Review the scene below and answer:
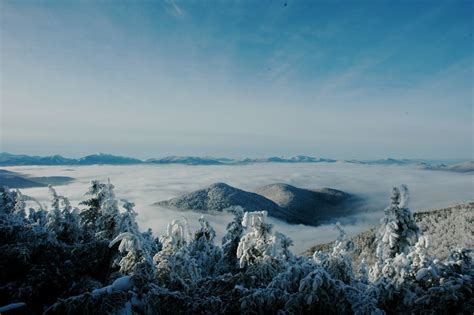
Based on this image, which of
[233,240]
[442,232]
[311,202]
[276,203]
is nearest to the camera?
[233,240]

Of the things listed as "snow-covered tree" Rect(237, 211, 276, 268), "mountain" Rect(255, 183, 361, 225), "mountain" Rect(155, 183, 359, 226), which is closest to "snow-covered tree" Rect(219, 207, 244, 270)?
"snow-covered tree" Rect(237, 211, 276, 268)

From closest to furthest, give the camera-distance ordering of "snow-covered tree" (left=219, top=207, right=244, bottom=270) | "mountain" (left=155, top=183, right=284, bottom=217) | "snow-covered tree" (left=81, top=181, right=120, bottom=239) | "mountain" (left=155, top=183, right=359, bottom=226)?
"snow-covered tree" (left=81, top=181, right=120, bottom=239) → "snow-covered tree" (left=219, top=207, right=244, bottom=270) → "mountain" (left=155, top=183, right=284, bottom=217) → "mountain" (left=155, top=183, right=359, bottom=226)

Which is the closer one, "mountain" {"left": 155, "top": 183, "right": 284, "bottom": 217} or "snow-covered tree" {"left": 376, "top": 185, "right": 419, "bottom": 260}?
"snow-covered tree" {"left": 376, "top": 185, "right": 419, "bottom": 260}

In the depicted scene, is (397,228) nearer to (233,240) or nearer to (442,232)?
(233,240)

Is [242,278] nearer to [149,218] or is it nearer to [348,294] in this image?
[348,294]

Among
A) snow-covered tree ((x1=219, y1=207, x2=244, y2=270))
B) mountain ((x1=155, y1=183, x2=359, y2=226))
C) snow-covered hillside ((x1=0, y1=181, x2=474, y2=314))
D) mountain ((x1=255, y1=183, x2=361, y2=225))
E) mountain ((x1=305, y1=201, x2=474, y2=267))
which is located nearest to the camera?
snow-covered hillside ((x1=0, y1=181, x2=474, y2=314))

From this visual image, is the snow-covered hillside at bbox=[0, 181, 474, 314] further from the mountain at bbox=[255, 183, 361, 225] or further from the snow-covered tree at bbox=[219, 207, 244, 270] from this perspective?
the mountain at bbox=[255, 183, 361, 225]

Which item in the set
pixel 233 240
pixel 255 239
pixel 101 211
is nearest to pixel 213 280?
pixel 255 239

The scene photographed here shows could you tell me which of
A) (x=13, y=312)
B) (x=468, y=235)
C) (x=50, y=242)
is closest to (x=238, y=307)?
(x=13, y=312)

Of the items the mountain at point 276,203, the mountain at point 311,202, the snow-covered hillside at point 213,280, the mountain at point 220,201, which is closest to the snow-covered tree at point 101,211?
the snow-covered hillside at point 213,280
